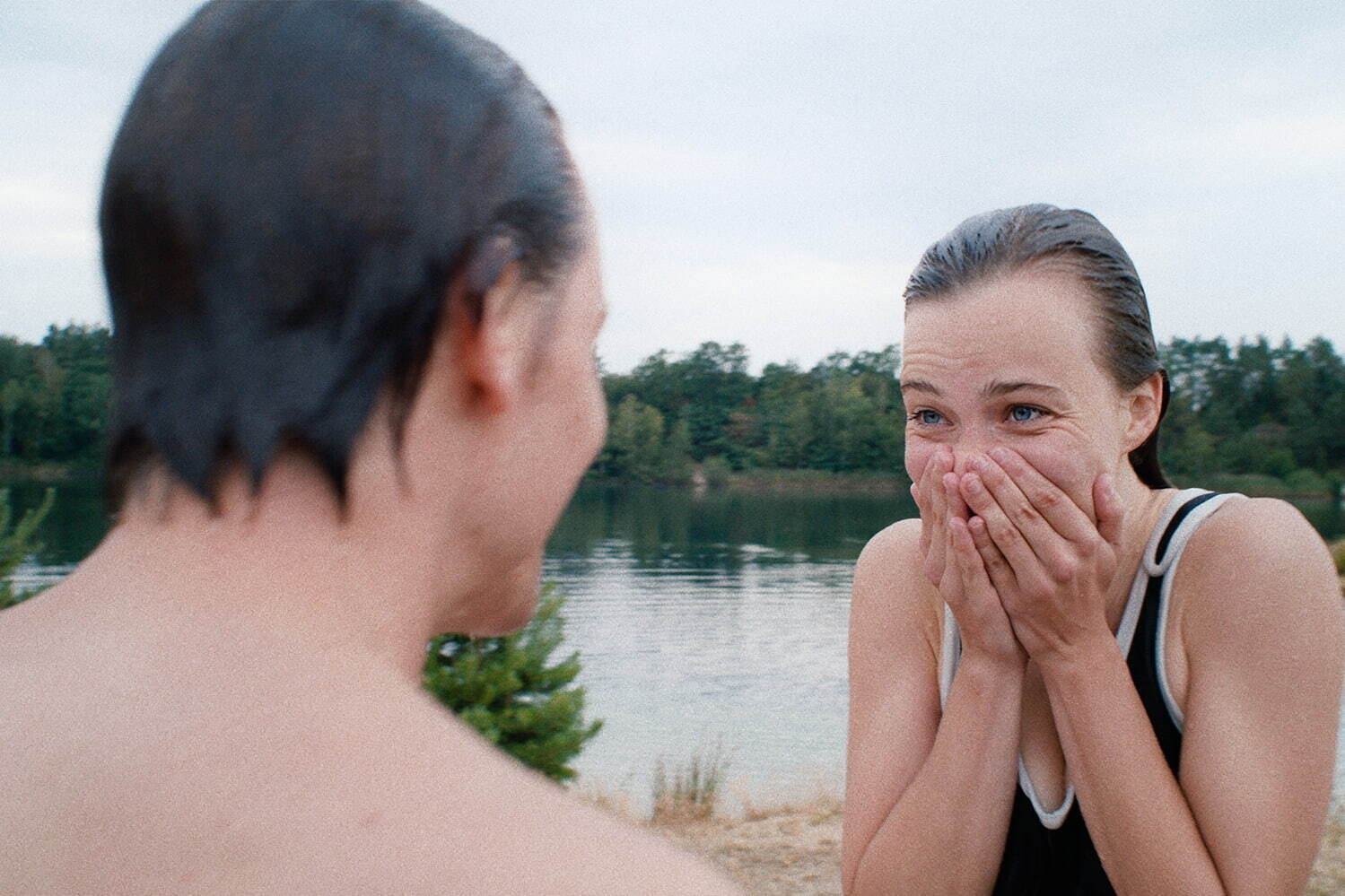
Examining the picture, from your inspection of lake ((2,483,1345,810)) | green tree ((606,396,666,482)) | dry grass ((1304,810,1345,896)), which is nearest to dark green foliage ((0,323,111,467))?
lake ((2,483,1345,810))

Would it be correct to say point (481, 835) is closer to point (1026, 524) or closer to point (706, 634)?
point (1026, 524)

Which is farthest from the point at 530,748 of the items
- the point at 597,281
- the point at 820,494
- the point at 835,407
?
the point at 820,494

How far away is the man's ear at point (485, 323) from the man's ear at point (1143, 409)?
1.97m

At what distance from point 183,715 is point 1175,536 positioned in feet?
7.01

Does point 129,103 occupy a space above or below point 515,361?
above

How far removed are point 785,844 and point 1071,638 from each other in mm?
7032

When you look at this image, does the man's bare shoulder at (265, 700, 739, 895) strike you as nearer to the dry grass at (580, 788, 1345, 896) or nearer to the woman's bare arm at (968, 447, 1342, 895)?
the woman's bare arm at (968, 447, 1342, 895)

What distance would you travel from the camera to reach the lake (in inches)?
620

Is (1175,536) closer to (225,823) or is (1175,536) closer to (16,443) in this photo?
(225,823)

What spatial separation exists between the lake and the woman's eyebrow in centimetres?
179

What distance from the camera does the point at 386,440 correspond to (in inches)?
36.2

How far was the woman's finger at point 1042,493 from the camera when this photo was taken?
2.33 meters

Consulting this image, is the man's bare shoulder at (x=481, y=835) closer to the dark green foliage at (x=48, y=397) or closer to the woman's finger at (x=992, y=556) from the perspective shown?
the woman's finger at (x=992, y=556)

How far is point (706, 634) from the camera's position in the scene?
32.4 meters
